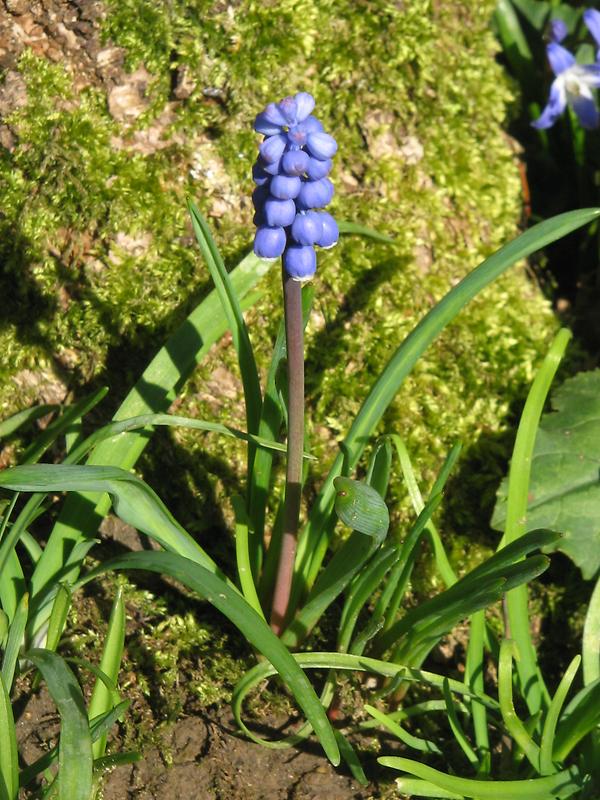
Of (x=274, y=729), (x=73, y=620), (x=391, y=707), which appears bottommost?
(x=391, y=707)

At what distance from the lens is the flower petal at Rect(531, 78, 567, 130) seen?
337 cm

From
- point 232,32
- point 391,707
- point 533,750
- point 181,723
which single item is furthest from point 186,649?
point 232,32

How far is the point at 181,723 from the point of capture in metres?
2.27

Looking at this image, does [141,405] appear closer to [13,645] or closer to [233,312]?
[233,312]

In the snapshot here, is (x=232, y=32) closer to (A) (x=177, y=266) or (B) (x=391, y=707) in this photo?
(A) (x=177, y=266)

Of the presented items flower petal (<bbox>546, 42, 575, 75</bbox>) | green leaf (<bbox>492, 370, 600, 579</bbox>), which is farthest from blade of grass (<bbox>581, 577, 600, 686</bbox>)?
flower petal (<bbox>546, 42, 575, 75</bbox>)

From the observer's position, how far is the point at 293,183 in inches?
61.1

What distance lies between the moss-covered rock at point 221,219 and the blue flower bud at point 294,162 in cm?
128

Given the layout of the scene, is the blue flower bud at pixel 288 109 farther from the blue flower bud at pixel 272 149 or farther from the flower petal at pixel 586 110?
the flower petal at pixel 586 110

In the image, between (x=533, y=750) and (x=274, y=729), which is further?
(x=274, y=729)

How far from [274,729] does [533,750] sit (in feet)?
2.25

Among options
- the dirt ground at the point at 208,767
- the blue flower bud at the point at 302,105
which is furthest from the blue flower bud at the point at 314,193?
the dirt ground at the point at 208,767

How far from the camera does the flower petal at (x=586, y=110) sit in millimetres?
3418

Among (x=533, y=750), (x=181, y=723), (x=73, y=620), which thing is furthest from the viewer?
(x=73, y=620)
